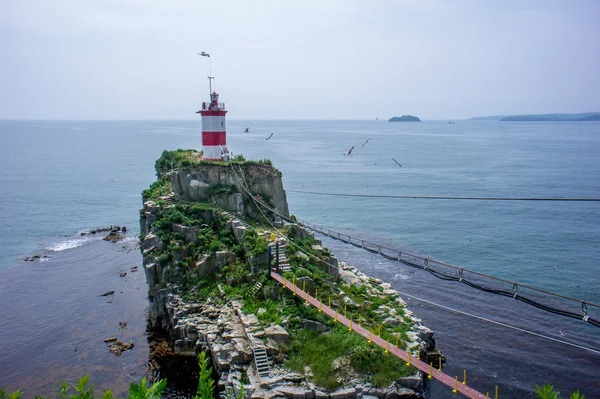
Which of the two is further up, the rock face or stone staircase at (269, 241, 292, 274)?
the rock face

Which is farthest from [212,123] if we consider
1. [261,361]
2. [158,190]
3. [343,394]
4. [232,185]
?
[343,394]

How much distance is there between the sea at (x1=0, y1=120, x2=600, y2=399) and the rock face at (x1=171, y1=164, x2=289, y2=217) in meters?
10.3

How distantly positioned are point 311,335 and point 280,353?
2.00m

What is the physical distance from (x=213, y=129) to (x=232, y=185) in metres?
5.72

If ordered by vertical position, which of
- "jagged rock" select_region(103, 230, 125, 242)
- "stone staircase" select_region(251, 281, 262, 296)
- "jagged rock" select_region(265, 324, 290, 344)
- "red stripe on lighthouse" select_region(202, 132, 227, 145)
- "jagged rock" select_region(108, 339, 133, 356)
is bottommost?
"jagged rock" select_region(108, 339, 133, 356)

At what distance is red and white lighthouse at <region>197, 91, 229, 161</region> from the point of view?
38781 mm

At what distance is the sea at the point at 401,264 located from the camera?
28.7 meters

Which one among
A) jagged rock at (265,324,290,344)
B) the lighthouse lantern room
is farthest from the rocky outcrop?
the lighthouse lantern room

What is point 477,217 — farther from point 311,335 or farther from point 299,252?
point 311,335

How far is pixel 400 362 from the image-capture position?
23562mm

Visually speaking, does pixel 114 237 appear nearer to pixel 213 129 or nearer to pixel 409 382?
pixel 213 129

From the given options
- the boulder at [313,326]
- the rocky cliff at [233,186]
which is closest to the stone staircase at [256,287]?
the boulder at [313,326]

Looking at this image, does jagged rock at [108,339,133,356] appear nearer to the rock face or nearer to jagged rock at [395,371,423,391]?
the rock face

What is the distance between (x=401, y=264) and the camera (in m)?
45.4
